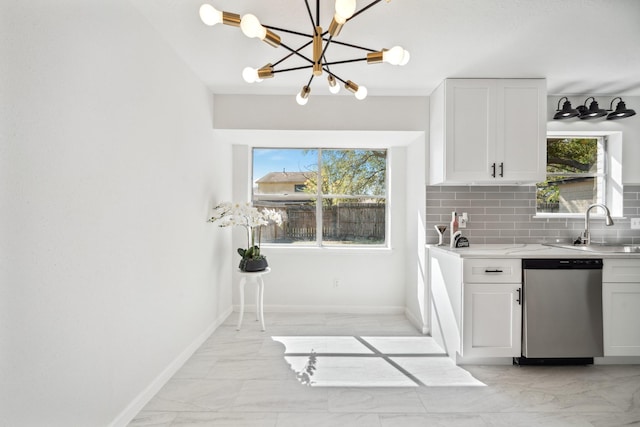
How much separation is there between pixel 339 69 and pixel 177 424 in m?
2.76

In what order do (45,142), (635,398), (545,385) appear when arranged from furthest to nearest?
(545,385), (635,398), (45,142)

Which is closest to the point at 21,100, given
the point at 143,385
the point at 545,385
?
the point at 143,385

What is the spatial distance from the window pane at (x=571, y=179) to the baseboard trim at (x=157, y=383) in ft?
11.7

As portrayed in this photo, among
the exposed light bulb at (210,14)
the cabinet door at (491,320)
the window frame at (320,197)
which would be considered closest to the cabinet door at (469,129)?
the cabinet door at (491,320)

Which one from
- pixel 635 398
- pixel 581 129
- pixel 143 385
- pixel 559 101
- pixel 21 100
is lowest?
pixel 635 398

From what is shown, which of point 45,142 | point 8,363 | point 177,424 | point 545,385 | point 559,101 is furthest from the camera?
point 559,101

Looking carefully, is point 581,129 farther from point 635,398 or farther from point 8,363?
point 8,363

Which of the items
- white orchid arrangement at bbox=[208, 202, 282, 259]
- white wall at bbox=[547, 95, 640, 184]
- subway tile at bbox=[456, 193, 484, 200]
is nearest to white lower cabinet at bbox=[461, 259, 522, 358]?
subway tile at bbox=[456, 193, 484, 200]

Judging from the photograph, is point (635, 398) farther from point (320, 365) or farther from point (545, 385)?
point (320, 365)

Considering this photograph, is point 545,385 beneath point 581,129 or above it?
beneath

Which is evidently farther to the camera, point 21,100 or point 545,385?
point 545,385

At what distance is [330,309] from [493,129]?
2.60 metres

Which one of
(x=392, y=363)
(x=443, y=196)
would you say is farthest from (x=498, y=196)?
(x=392, y=363)

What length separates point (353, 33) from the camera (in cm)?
226
